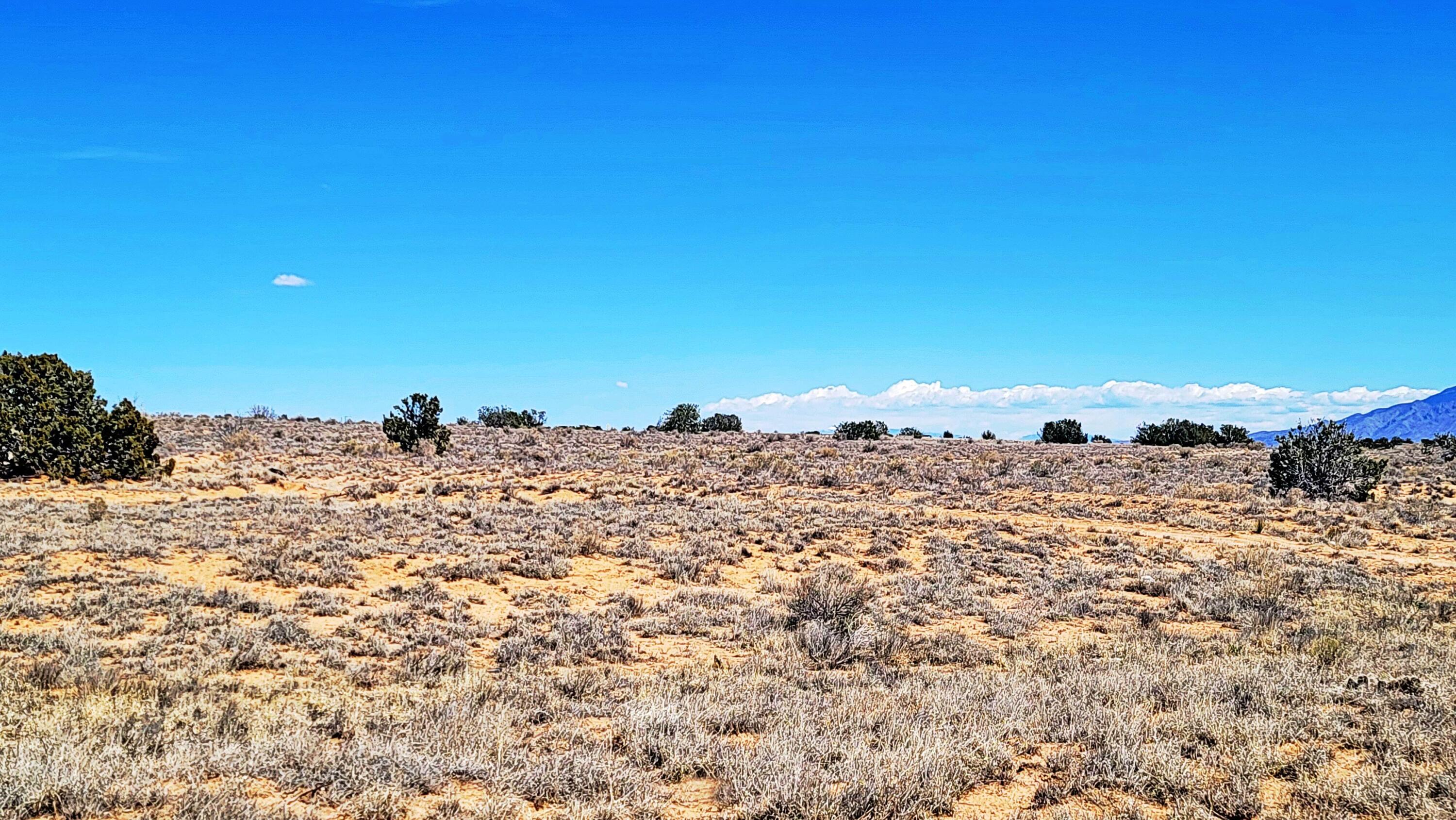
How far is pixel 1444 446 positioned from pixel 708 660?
159 ft

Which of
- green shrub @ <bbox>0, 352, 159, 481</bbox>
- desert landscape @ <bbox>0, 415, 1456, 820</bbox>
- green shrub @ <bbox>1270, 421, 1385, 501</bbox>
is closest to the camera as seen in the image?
desert landscape @ <bbox>0, 415, 1456, 820</bbox>

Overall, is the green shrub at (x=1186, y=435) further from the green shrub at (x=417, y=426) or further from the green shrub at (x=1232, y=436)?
the green shrub at (x=417, y=426)

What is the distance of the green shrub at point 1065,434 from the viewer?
60.0 m

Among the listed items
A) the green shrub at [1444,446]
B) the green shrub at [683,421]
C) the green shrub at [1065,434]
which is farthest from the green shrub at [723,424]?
the green shrub at [1444,446]

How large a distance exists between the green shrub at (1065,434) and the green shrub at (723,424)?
22.1 meters

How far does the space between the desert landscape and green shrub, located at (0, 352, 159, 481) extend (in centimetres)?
136

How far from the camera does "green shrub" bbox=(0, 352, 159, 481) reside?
2306 cm

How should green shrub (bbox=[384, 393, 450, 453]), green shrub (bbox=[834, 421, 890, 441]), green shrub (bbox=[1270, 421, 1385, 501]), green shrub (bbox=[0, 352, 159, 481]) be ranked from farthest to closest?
1. green shrub (bbox=[834, 421, 890, 441])
2. green shrub (bbox=[384, 393, 450, 453])
3. green shrub (bbox=[1270, 421, 1385, 501])
4. green shrub (bbox=[0, 352, 159, 481])

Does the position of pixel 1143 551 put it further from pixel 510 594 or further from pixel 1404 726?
pixel 510 594

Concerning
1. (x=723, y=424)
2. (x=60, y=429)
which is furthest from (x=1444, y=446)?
(x=60, y=429)

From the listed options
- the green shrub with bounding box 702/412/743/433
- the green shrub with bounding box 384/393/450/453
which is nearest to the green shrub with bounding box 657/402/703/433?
the green shrub with bounding box 702/412/743/433

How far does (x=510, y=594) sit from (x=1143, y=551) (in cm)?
1265

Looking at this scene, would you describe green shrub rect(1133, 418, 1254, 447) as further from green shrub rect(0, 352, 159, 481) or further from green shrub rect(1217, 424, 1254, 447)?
green shrub rect(0, 352, 159, 481)

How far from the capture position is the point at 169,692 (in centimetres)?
703
